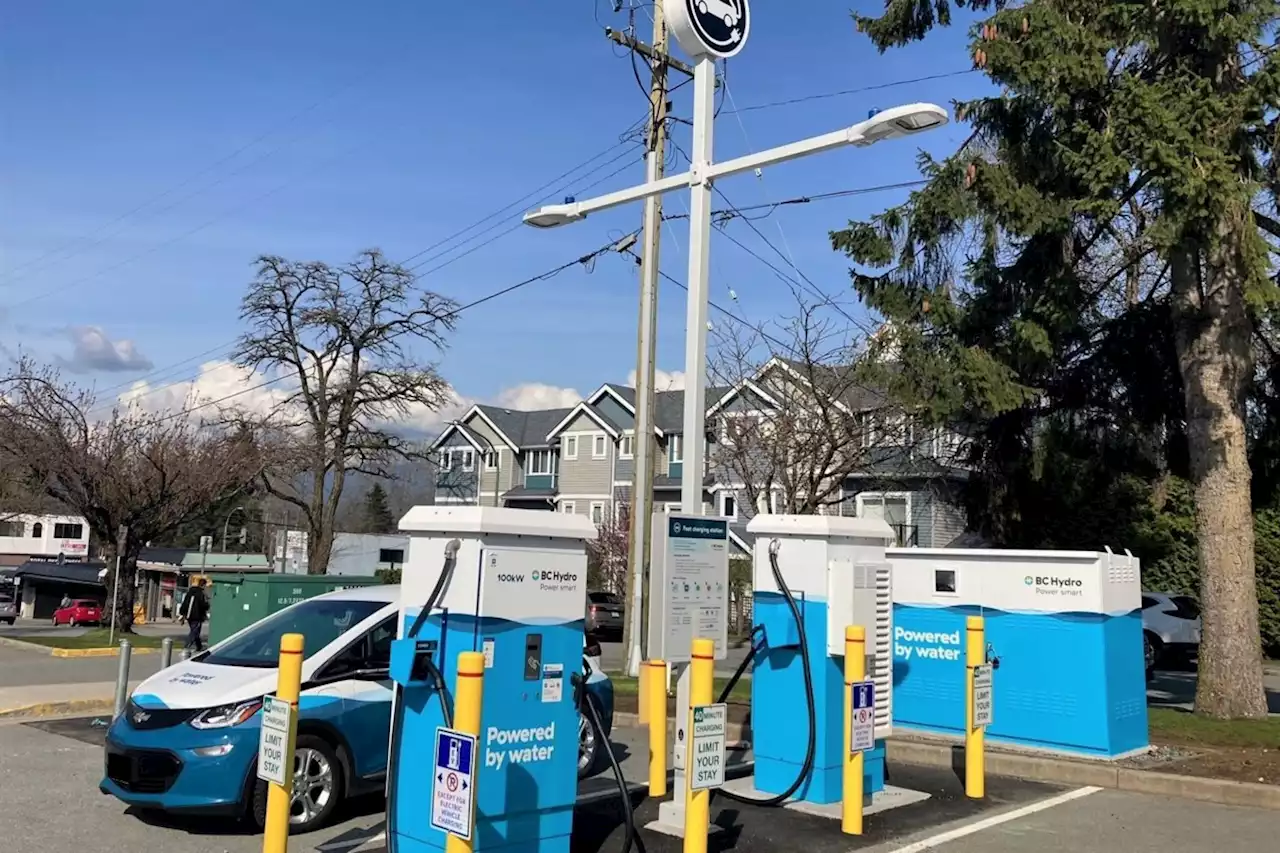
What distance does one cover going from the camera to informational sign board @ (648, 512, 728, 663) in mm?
7332

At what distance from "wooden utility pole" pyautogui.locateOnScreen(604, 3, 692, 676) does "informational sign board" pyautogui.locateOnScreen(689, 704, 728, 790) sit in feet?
32.3

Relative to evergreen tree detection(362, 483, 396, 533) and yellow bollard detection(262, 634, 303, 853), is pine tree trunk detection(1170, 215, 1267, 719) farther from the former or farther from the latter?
evergreen tree detection(362, 483, 396, 533)

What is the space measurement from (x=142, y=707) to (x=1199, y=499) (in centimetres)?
1133

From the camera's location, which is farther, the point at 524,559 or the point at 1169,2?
the point at 1169,2

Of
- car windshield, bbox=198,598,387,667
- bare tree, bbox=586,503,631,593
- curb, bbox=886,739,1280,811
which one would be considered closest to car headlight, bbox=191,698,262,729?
car windshield, bbox=198,598,387,667

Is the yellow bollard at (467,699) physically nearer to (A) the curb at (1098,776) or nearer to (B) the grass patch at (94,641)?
(A) the curb at (1098,776)

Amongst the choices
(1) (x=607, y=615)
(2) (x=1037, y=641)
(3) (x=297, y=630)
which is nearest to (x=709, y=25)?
(3) (x=297, y=630)

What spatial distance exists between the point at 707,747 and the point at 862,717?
174 centimetres

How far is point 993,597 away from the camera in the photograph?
10.6 m

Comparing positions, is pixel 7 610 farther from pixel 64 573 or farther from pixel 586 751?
pixel 586 751

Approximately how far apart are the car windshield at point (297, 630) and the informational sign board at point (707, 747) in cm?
338

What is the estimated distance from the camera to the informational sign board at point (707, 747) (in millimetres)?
5840

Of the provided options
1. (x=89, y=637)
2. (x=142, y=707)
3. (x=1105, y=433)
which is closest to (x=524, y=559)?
(x=142, y=707)

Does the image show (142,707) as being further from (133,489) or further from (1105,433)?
(133,489)
